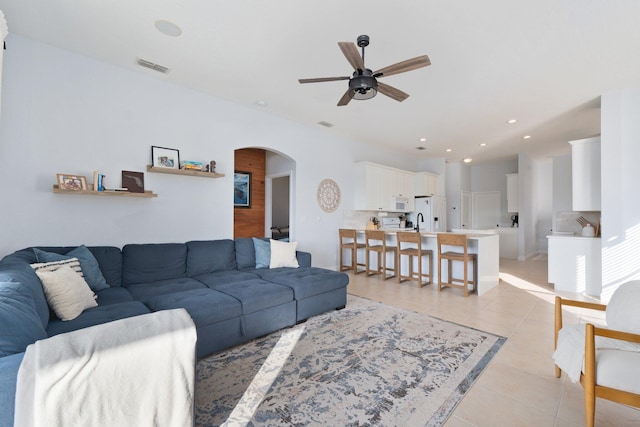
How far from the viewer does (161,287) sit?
9.41 ft

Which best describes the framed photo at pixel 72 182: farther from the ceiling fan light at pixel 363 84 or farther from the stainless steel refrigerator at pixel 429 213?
the stainless steel refrigerator at pixel 429 213

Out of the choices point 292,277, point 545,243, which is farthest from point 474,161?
point 292,277

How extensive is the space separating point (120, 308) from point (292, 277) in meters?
1.65

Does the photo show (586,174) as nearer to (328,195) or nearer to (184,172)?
(328,195)

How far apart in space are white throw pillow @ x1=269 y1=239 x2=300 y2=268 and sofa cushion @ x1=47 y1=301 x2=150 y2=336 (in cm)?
174

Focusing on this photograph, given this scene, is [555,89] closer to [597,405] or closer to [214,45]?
→ [597,405]

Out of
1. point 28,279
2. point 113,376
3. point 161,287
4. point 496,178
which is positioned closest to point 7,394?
point 113,376

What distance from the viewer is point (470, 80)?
3537 mm

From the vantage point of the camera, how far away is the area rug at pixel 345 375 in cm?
173

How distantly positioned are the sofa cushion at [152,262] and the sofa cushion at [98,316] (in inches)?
31.3

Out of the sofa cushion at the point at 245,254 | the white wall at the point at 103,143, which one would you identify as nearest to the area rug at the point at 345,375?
the sofa cushion at the point at 245,254

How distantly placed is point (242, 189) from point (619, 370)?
19.8 feet

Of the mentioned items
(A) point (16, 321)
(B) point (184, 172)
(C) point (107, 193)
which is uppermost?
(B) point (184, 172)

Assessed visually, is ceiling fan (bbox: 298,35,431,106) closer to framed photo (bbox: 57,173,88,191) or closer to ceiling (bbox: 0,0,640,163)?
ceiling (bbox: 0,0,640,163)
